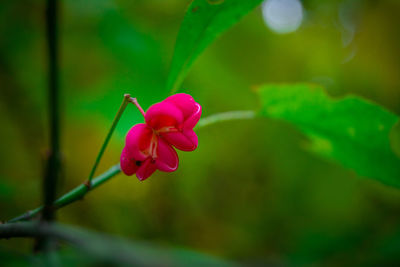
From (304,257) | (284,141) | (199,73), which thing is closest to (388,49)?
(284,141)

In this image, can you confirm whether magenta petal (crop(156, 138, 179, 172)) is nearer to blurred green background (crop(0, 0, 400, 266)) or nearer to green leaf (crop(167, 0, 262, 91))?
green leaf (crop(167, 0, 262, 91))

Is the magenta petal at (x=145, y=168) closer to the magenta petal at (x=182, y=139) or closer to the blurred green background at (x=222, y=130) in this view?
the magenta petal at (x=182, y=139)

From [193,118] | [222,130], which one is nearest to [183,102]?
[193,118]

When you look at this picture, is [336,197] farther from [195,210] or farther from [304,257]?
[195,210]

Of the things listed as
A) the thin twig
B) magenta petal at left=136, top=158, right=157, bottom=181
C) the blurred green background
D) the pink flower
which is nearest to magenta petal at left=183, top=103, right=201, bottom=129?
the pink flower

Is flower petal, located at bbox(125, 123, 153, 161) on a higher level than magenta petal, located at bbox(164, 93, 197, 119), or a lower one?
lower

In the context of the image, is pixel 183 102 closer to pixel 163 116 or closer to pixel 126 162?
pixel 163 116
